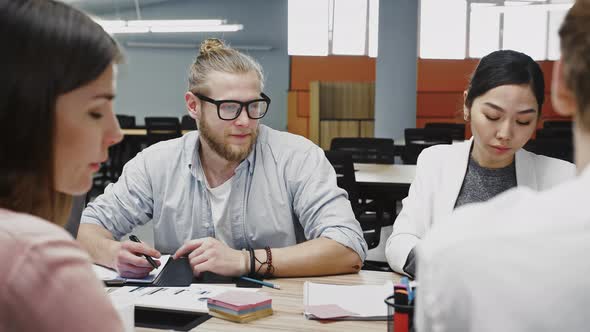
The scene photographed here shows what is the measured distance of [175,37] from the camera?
1260cm

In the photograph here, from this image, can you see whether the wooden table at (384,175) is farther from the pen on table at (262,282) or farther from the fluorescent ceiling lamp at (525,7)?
the fluorescent ceiling lamp at (525,7)

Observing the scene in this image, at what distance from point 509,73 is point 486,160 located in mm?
320

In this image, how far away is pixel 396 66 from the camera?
25.4 ft

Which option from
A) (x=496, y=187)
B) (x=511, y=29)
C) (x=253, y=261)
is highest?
(x=511, y=29)

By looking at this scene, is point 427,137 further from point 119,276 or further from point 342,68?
point 342,68

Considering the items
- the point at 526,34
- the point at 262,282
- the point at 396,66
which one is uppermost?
the point at 526,34

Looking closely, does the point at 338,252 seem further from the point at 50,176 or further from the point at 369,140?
the point at 369,140

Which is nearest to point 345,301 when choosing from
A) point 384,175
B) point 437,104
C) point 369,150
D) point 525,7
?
point 384,175

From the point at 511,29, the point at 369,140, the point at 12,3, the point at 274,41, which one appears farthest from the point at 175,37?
the point at 12,3

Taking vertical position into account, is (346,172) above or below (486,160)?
below

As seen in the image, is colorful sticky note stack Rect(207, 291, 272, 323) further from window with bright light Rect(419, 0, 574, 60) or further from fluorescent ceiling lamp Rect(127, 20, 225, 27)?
window with bright light Rect(419, 0, 574, 60)

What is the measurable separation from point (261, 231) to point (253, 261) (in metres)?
0.35

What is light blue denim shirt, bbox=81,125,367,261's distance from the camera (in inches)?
80.4

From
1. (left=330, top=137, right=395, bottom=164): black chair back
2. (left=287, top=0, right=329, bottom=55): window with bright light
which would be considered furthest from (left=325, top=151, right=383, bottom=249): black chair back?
(left=287, top=0, right=329, bottom=55): window with bright light
